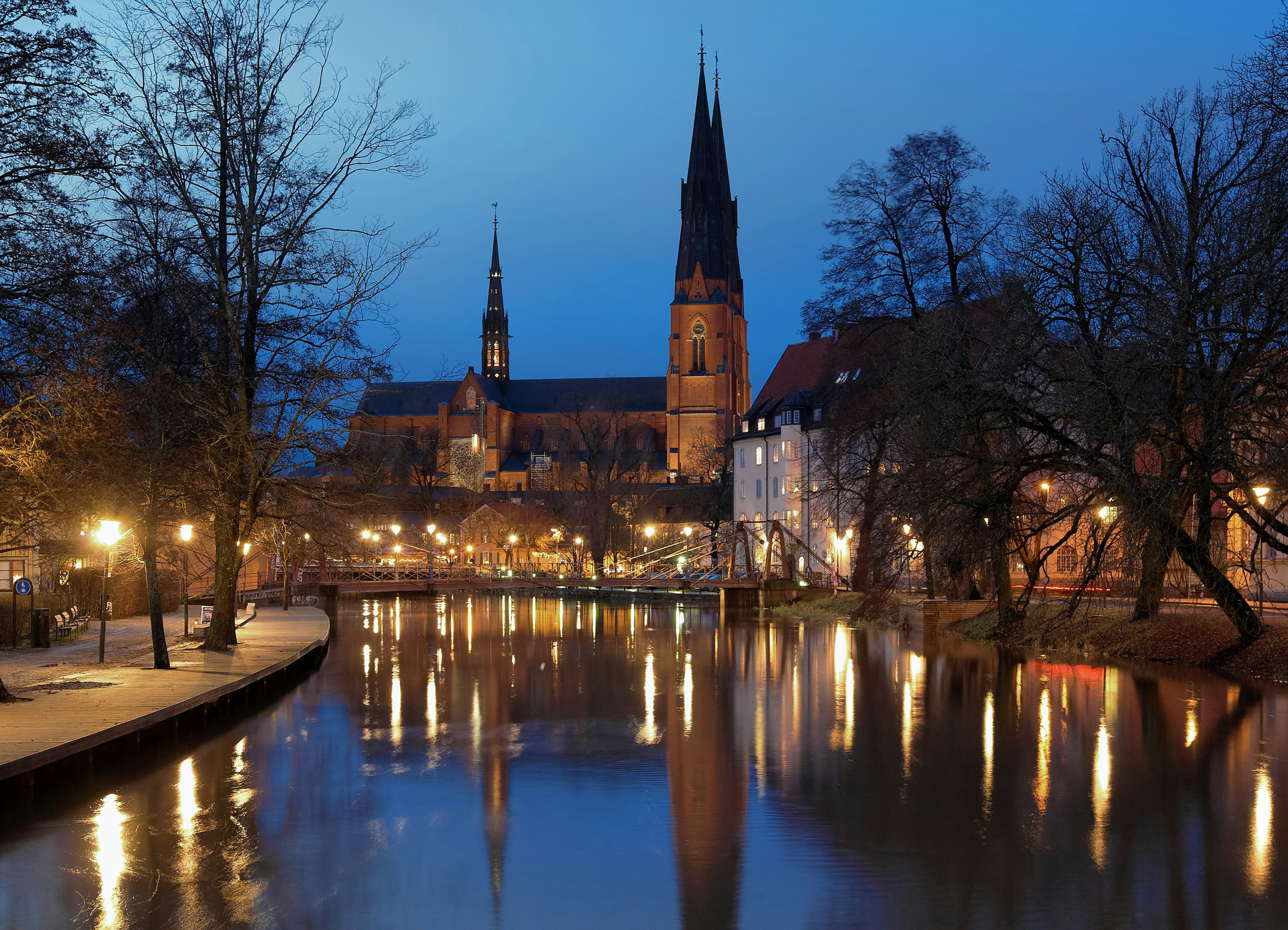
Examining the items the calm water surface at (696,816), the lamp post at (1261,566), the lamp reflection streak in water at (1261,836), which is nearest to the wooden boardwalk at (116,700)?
the calm water surface at (696,816)

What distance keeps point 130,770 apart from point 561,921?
6960 mm

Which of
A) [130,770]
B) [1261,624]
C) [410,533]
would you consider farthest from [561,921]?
[410,533]

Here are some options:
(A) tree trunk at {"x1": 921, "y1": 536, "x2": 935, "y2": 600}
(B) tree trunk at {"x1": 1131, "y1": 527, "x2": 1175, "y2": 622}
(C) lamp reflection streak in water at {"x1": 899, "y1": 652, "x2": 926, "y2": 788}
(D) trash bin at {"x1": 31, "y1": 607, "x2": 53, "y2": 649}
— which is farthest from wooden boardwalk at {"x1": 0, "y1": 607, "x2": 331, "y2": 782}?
(B) tree trunk at {"x1": 1131, "y1": 527, "x2": 1175, "y2": 622}

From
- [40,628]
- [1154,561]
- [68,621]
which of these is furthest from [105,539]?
[1154,561]

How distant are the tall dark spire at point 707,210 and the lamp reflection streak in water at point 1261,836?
90122mm

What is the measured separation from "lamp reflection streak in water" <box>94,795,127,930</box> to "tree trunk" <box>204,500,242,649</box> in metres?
11.8

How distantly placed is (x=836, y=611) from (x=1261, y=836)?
32.0m

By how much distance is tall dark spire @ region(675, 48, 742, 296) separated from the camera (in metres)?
98.2

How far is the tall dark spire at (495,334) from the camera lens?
144375 millimetres

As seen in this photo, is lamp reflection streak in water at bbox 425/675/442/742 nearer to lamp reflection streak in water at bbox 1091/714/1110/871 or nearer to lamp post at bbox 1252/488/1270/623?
lamp reflection streak in water at bbox 1091/714/1110/871

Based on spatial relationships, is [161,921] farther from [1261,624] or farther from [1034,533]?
[1261,624]

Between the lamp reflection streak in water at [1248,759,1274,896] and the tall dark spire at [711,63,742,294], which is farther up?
the tall dark spire at [711,63,742,294]

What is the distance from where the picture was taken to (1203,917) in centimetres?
806

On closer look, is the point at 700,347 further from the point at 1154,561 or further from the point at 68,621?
the point at 1154,561
